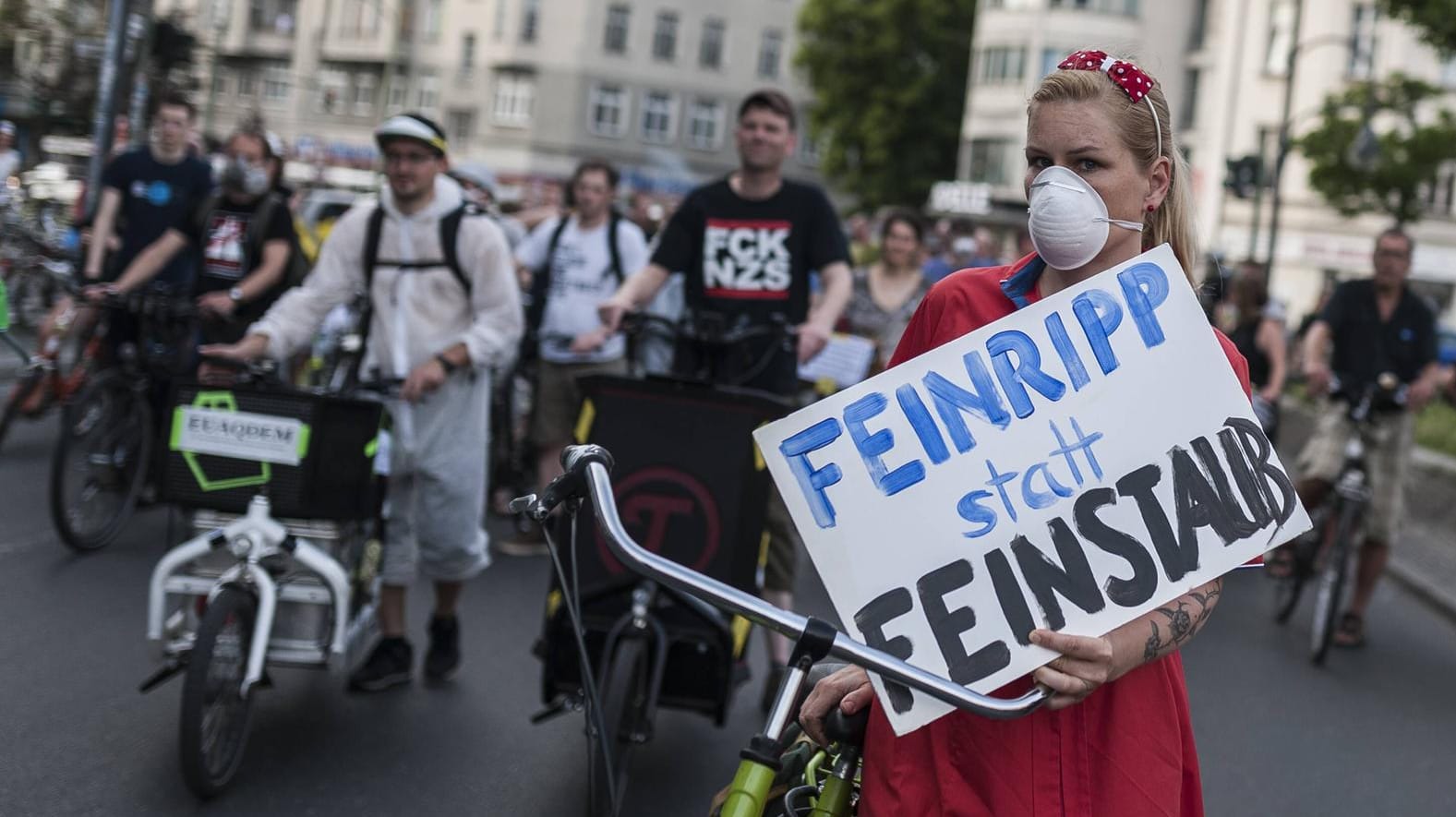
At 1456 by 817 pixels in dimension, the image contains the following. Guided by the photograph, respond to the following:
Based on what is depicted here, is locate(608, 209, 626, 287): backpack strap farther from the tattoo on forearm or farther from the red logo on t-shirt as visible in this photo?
the tattoo on forearm

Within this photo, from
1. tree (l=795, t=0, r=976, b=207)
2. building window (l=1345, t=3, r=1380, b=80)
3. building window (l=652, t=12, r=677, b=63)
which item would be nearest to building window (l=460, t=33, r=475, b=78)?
building window (l=652, t=12, r=677, b=63)

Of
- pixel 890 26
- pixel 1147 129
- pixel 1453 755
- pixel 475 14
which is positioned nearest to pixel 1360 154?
pixel 1453 755

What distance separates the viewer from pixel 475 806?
467cm

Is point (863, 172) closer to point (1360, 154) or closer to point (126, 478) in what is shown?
point (1360, 154)

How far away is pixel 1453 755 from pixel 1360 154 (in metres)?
19.6

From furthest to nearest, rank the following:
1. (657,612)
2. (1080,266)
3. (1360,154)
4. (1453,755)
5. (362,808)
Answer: (1360,154), (1453,755), (657,612), (362,808), (1080,266)

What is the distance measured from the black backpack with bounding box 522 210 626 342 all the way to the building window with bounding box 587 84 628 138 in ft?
188

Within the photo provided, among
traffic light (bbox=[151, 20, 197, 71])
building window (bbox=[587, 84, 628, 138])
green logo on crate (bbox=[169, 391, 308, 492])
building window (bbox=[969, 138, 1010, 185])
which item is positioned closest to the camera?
green logo on crate (bbox=[169, 391, 308, 492])

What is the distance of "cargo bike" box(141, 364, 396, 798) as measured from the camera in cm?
475

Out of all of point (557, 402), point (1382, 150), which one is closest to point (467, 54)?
point (1382, 150)

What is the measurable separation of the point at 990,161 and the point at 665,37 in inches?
678

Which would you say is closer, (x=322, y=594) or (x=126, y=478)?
(x=322, y=594)

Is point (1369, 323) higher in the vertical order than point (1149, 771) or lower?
higher

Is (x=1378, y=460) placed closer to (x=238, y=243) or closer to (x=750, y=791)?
(x=238, y=243)
